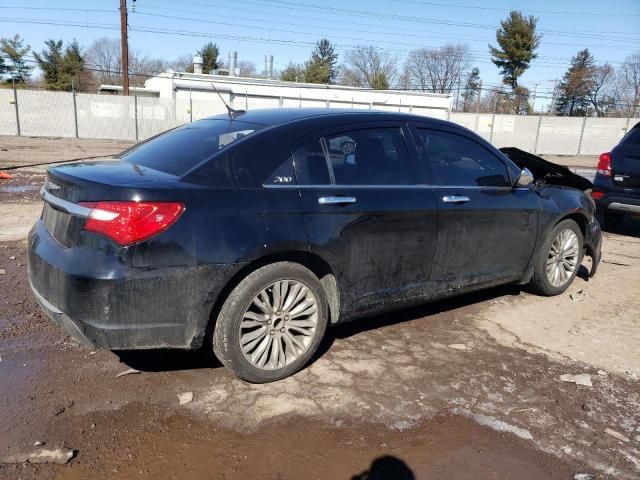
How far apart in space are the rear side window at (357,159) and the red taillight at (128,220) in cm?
94

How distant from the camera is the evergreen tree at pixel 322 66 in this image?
2557 inches

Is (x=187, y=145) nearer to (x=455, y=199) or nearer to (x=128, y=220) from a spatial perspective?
(x=128, y=220)

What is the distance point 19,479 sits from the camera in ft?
8.05

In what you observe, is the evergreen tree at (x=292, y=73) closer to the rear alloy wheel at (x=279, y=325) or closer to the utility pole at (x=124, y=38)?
the utility pole at (x=124, y=38)

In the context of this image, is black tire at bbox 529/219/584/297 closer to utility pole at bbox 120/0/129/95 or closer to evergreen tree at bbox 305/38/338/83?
utility pole at bbox 120/0/129/95

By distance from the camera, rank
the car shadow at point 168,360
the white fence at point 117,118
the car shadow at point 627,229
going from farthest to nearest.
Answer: the white fence at point 117,118 → the car shadow at point 627,229 → the car shadow at point 168,360

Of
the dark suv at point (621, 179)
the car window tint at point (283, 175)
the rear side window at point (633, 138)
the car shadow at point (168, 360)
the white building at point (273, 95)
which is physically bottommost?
the car shadow at point (168, 360)

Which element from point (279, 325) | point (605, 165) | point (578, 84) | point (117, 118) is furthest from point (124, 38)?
point (578, 84)

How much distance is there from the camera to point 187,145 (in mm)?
3658

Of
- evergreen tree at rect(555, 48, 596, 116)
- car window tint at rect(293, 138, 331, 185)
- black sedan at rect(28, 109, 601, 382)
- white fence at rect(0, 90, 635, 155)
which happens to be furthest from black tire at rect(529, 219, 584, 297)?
evergreen tree at rect(555, 48, 596, 116)

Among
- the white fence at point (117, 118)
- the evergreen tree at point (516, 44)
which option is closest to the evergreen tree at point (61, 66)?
the white fence at point (117, 118)

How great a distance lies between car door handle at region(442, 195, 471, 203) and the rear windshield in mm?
1517

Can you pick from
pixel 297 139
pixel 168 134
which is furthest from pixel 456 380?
pixel 168 134

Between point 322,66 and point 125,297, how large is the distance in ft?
225
